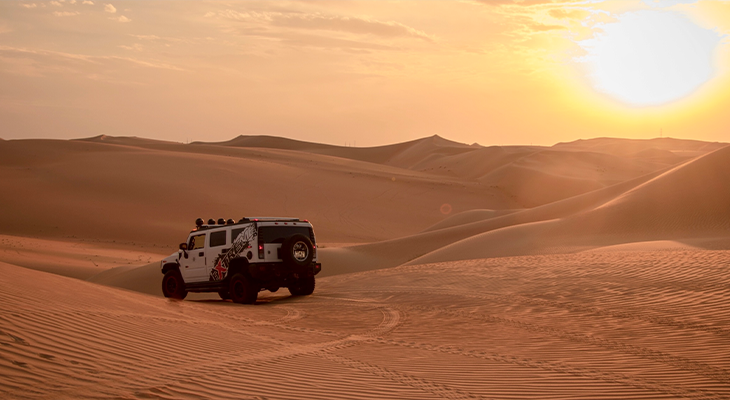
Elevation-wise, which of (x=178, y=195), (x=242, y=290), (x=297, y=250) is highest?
(x=178, y=195)

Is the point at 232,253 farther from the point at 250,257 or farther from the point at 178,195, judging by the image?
the point at 178,195

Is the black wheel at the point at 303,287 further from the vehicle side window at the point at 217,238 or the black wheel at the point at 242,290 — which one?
the vehicle side window at the point at 217,238

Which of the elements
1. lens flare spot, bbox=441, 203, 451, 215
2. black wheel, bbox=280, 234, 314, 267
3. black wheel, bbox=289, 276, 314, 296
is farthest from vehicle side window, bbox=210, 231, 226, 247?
lens flare spot, bbox=441, 203, 451, 215

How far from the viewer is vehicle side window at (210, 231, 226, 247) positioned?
14320mm

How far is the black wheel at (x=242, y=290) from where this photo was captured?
1362 cm

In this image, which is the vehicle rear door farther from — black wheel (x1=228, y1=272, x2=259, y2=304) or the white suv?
black wheel (x1=228, y1=272, x2=259, y2=304)

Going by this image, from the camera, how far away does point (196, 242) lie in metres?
15.1

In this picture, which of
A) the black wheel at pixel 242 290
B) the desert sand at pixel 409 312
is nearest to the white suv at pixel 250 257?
the black wheel at pixel 242 290

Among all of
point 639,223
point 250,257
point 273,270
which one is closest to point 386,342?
point 273,270

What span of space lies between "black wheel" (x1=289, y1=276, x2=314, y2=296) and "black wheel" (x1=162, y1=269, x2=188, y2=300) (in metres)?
2.80

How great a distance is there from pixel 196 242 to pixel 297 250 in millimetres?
2954

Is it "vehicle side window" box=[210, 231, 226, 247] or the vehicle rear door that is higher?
"vehicle side window" box=[210, 231, 226, 247]

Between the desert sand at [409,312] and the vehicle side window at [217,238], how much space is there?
1.46 meters

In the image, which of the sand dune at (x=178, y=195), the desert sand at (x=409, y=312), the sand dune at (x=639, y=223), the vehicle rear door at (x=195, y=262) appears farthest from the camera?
the sand dune at (x=178, y=195)
